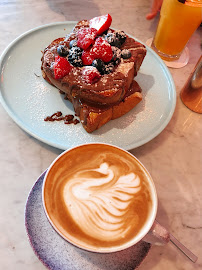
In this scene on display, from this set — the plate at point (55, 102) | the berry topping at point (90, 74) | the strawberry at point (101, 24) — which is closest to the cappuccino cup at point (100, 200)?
the plate at point (55, 102)

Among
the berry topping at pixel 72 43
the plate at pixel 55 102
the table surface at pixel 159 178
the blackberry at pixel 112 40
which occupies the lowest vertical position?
the table surface at pixel 159 178

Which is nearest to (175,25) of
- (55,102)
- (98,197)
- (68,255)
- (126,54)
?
(126,54)

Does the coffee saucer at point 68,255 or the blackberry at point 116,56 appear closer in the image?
the coffee saucer at point 68,255

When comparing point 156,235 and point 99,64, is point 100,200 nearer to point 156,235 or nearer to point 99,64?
point 156,235

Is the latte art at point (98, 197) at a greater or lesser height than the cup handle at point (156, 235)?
greater

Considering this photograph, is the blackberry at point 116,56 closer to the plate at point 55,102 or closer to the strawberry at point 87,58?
the strawberry at point 87,58

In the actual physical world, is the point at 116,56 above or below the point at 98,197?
above

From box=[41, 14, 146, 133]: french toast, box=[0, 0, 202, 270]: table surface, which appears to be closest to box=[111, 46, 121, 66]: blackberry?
box=[41, 14, 146, 133]: french toast
